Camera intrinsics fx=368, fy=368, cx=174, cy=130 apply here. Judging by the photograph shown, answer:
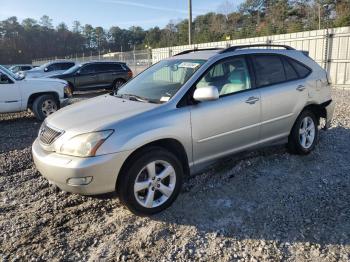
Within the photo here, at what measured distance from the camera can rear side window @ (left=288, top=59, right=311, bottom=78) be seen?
18.2ft

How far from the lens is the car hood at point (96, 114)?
374 cm

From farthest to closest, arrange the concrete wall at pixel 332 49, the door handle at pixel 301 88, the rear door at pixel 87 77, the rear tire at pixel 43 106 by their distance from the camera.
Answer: the rear door at pixel 87 77 → the concrete wall at pixel 332 49 → the rear tire at pixel 43 106 → the door handle at pixel 301 88

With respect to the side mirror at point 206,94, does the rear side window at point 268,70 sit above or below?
above

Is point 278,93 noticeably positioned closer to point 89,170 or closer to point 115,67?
point 89,170

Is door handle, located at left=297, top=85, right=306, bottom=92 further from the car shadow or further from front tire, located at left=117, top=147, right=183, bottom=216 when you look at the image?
front tire, located at left=117, top=147, right=183, bottom=216

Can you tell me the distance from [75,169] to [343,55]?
1380 cm

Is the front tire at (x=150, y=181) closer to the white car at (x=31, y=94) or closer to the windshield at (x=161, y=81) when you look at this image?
the windshield at (x=161, y=81)

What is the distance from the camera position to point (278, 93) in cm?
509

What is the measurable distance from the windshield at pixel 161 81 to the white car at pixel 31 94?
202 inches

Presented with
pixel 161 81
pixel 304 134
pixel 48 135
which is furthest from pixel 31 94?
pixel 304 134

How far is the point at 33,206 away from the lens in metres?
4.37

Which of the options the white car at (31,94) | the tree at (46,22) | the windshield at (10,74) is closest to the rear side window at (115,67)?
the white car at (31,94)

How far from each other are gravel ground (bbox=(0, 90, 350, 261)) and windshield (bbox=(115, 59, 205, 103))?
1.23 m

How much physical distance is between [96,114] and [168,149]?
2.90ft
